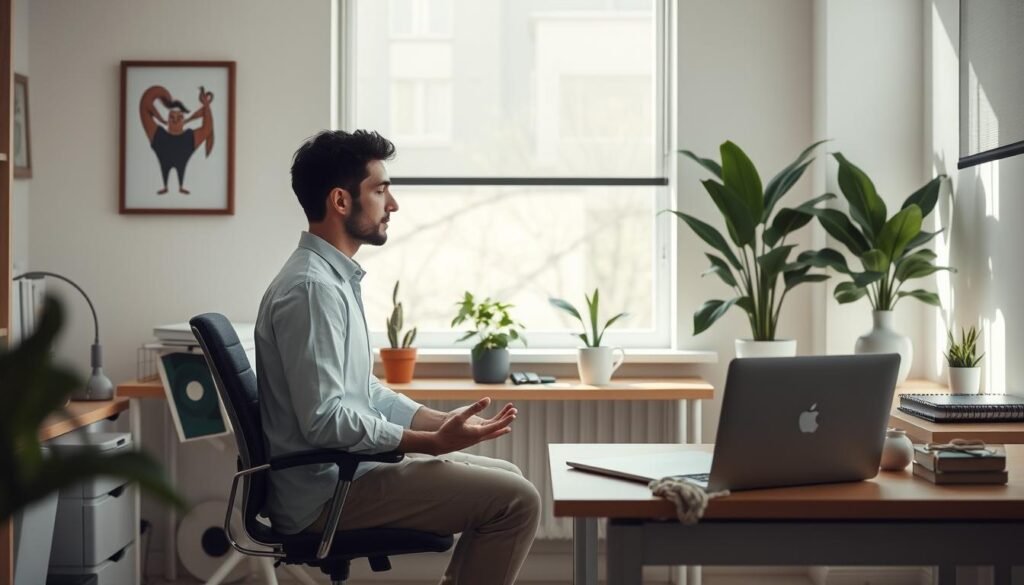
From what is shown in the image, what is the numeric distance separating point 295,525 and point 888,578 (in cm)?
227

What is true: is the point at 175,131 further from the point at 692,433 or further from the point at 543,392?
the point at 692,433

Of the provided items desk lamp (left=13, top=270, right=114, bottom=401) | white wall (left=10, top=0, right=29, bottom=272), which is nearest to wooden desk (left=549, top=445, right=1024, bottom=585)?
desk lamp (left=13, top=270, right=114, bottom=401)

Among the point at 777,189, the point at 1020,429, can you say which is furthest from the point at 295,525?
the point at 777,189

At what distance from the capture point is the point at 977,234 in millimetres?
3057

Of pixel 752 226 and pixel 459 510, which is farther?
pixel 752 226

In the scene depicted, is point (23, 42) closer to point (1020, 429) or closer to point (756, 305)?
point (756, 305)

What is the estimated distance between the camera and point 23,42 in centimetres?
361

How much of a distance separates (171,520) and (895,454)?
2638 millimetres

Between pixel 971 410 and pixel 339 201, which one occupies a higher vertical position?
pixel 339 201

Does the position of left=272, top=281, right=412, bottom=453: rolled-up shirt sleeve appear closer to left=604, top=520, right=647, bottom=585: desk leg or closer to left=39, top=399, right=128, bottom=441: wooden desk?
left=604, top=520, right=647, bottom=585: desk leg

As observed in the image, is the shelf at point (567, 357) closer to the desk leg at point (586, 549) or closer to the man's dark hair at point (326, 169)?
the man's dark hair at point (326, 169)

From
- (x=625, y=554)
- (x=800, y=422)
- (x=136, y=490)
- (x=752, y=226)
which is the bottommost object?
(x=136, y=490)

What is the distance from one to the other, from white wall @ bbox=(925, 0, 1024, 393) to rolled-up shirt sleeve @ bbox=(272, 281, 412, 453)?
6.03 feet

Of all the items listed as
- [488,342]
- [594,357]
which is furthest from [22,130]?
[594,357]
